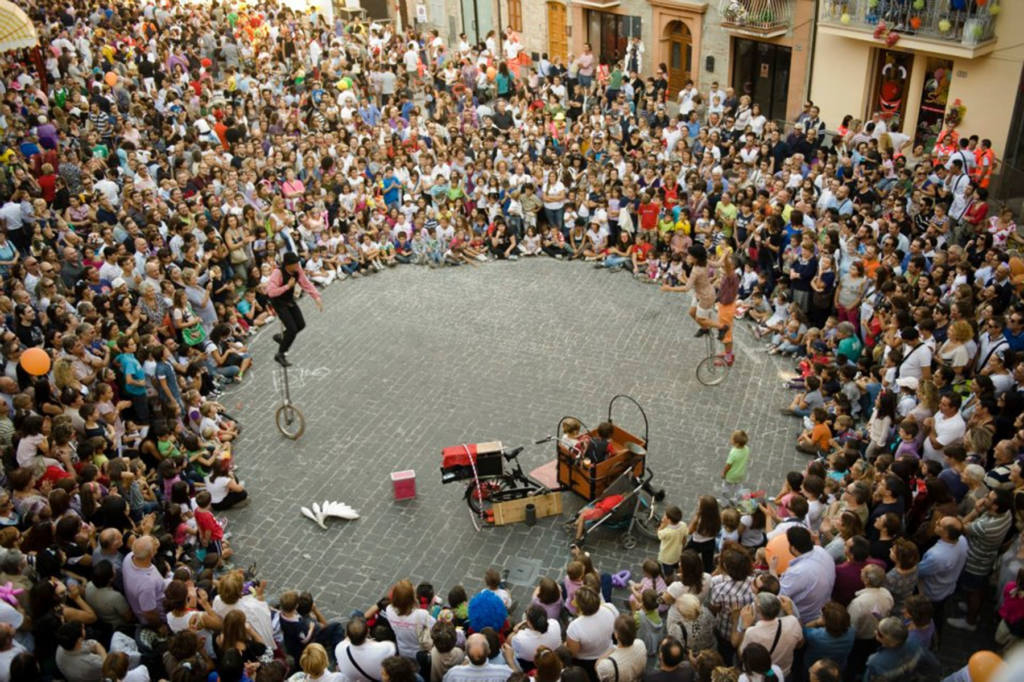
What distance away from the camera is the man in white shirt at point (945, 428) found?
9875mm

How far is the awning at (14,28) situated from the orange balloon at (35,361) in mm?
8011

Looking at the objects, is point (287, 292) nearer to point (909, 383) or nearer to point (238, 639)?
point (238, 639)

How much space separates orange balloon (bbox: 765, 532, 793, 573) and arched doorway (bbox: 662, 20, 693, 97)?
20.2 m

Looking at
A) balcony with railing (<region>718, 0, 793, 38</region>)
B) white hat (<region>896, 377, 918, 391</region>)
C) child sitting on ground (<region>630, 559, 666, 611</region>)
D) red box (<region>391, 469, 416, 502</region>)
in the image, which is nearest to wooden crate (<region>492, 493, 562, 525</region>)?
red box (<region>391, 469, 416, 502</region>)

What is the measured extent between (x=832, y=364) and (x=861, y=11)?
11.6 metres

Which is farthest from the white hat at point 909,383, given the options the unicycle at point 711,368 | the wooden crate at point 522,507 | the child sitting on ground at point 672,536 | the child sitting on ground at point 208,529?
the child sitting on ground at point 208,529

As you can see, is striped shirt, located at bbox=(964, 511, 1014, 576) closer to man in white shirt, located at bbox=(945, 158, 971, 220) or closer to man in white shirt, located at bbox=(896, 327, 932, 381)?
man in white shirt, located at bbox=(896, 327, 932, 381)

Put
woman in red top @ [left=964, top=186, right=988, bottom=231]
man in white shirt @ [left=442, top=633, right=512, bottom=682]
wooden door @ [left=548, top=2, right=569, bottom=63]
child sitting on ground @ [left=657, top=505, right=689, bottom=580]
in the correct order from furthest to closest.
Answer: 1. wooden door @ [left=548, top=2, right=569, bottom=63]
2. woman in red top @ [left=964, top=186, right=988, bottom=231]
3. child sitting on ground @ [left=657, top=505, right=689, bottom=580]
4. man in white shirt @ [left=442, top=633, right=512, bottom=682]

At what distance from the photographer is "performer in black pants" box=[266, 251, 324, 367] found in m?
12.3

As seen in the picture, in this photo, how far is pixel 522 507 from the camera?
1138 cm

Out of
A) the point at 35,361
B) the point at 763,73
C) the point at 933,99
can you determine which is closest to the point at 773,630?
the point at 35,361

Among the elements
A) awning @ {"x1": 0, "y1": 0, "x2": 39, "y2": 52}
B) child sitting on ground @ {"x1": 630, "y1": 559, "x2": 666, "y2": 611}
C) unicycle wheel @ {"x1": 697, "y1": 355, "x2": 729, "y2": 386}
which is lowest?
unicycle wheel @ {"x1": 697, "y1": 355, "x2": 729, "y2": 386}

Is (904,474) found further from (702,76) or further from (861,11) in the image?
(702,76)

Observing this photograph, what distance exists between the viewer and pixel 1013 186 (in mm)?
18766
